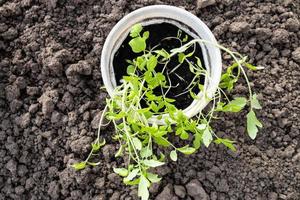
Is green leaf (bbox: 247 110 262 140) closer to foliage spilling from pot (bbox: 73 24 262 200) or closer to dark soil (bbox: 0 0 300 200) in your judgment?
foliage spilling from pot (bbox: 73 24 262 200)

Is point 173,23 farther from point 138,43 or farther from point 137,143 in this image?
point 137,143

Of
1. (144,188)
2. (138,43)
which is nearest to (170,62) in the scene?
(138,43)

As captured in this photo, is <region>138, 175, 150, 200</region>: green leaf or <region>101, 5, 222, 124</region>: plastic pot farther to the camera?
<region>101, 5, 222, 124</region>: plastic pot

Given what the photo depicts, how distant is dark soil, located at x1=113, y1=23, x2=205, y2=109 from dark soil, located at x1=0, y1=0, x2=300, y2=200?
0.09 metres

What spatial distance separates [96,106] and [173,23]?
417mm

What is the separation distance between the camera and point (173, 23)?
6.04 feet

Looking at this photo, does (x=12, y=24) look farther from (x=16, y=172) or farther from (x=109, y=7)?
(x=16, y=172)

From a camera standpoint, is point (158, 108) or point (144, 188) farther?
point (158, 108)

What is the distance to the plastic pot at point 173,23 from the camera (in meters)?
1.73

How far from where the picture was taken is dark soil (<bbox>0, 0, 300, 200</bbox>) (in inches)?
69.6

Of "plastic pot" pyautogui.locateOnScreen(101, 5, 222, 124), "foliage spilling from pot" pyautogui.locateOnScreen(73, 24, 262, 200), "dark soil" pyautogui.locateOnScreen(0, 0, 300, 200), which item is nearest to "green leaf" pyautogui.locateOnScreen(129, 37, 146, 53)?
"foliage spilling from pot" pyautogui.locateOnScreen(73, 24, 262, 200)

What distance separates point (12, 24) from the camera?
6.33 ft

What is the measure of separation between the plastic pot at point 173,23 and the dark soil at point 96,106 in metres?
0.10

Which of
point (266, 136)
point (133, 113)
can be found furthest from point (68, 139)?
point (266, 136)
